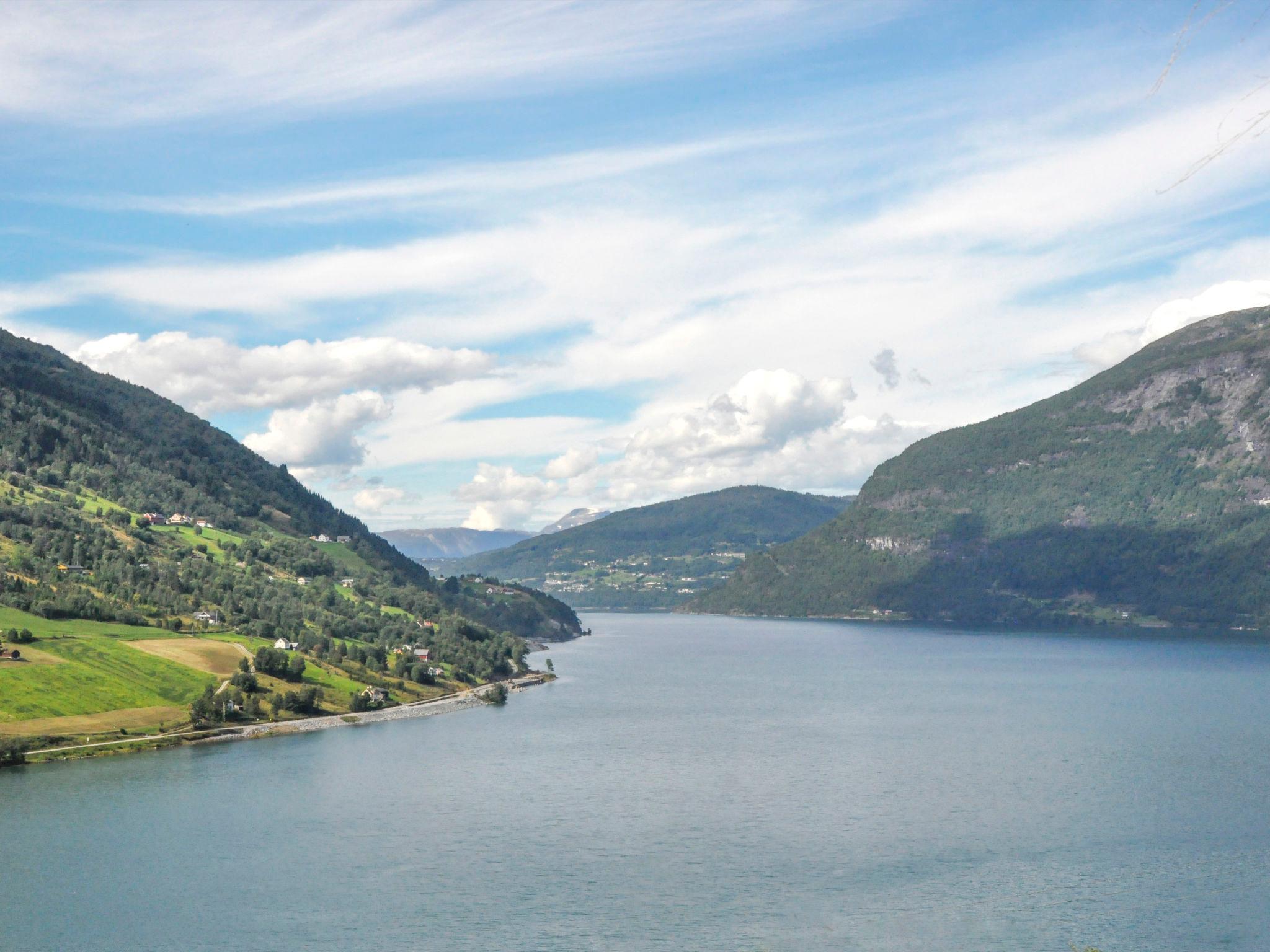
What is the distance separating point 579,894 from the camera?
72.9 meters

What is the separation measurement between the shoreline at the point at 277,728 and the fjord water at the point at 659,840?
4277 mm

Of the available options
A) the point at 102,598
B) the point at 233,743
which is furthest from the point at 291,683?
the point at 102,598

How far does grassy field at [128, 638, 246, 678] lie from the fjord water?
71.0ft

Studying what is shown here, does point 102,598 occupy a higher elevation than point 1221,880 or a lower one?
higher

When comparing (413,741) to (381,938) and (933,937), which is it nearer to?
(381,938)

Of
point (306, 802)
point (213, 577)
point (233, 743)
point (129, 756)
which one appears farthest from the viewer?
point (213, 577)

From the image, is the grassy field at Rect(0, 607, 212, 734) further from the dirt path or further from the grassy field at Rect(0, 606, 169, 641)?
the dirt path

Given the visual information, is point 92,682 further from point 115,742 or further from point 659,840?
point 659,840

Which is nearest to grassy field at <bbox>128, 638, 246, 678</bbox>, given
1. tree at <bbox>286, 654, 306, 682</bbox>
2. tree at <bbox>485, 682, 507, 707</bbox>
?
tree at <bbox>286, 654, 306, 682</bbox>

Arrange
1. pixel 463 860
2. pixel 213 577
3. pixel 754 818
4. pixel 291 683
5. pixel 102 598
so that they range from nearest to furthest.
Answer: pixel 463 860 < pixel 754 818 < pixel 291 683 < pixel 102 598 < pixel 213 577

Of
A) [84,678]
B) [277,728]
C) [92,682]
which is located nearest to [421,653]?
[277,728]

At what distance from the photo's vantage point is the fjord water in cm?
6731

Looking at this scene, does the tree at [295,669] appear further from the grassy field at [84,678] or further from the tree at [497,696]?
the tree at [497,696]

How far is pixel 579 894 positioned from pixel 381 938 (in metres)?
13.1
